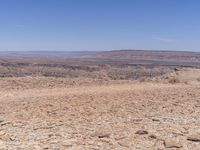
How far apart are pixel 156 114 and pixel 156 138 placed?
1865 mm

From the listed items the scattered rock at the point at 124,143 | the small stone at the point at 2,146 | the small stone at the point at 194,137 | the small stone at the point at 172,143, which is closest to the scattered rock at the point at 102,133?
the scattered rock at the point at 124,143

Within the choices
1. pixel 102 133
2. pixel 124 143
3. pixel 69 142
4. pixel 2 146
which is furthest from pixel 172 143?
pixel 2 146

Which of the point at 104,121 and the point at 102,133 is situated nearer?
the point at 102,133

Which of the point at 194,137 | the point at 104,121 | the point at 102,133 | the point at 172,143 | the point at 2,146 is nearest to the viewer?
the point at 2,146

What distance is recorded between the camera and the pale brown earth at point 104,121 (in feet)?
21.1

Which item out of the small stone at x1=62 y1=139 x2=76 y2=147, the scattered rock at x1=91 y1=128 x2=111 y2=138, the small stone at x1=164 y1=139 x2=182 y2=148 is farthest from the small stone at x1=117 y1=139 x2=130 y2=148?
the small stone at x1=62 y1=139 x2=76 y2=147

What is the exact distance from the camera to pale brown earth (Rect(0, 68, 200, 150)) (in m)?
6.42

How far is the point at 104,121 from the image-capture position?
7.76 meters

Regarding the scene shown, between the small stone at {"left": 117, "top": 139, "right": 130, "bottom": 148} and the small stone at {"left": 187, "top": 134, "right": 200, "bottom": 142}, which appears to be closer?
the small stone at {"left": 117, "top": 139, "right": 130, "bottom": 148}

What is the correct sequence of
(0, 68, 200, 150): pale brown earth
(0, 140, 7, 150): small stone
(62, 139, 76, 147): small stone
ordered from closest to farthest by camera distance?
(0, 140, 7, 150): small stone < (62, 139, 76, 147): small stone < (0, 68, 200, 150): pale brown earth

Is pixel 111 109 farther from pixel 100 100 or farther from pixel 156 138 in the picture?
pixel 156 138

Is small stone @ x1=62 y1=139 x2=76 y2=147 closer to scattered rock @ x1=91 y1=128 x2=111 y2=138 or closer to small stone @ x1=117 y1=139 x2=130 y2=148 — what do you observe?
scattered rock @ x1=91 y1=128 x2=111 y2=138

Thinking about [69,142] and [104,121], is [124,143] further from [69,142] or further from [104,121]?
[104,121]

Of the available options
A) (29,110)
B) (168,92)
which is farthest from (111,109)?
(168,92)
